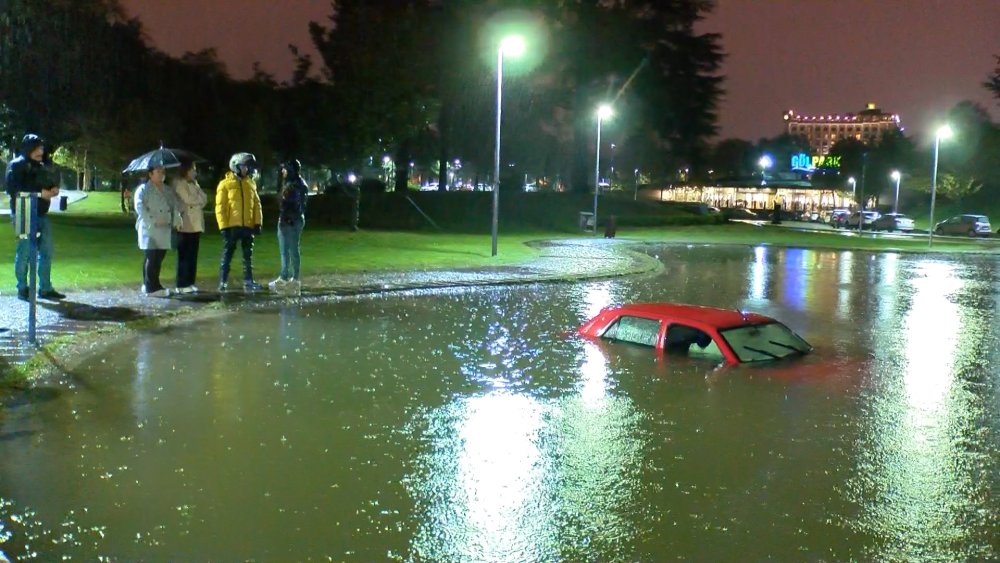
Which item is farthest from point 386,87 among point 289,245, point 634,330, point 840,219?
point 840,219

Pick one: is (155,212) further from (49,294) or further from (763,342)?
(763,342)

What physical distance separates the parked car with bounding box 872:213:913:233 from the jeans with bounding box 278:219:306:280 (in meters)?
53.1

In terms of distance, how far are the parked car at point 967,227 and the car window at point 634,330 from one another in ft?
173

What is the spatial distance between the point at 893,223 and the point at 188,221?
55.8 meters

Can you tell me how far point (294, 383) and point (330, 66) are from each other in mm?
40585

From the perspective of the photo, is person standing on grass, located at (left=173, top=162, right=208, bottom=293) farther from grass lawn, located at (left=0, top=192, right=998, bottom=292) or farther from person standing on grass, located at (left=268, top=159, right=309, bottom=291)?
person standing on grass, located at (left=268, top=159, right=309, bottom=291)

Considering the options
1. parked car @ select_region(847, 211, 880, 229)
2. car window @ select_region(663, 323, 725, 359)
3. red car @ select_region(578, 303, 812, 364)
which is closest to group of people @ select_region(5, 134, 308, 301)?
red car @ select_region(578, 303, 812, 364)

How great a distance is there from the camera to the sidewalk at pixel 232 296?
38.4 feet

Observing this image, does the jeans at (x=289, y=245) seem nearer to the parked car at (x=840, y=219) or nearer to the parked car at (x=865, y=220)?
the parked car at (x=865, y=220)

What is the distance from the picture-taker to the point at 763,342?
11016 millimetres

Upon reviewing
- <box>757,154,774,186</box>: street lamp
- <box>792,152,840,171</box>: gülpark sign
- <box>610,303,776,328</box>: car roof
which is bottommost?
<box>610,303,776,328</box>: car roof

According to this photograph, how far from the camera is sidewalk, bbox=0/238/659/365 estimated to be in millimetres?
11711

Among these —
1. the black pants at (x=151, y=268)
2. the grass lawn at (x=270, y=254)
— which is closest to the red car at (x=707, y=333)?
the black pants at (x=151, y=268)

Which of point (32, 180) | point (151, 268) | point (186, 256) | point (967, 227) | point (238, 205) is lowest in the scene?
point (151, 268)
